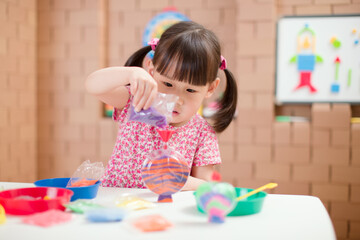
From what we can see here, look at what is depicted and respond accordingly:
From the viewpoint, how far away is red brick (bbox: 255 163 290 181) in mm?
Answer: 2521

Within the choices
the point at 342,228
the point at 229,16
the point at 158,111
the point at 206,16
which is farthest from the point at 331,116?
the point at 158,111

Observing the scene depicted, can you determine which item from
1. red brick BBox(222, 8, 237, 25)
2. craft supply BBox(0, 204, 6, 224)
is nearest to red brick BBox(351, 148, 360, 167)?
red brick BBox(222, 8, 237, 25)

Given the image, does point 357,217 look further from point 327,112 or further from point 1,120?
point 1,120

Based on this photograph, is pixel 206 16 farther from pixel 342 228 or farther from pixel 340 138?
pixel 342 228

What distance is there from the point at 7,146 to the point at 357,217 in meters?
2.41

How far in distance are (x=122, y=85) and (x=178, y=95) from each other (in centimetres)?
→ 18

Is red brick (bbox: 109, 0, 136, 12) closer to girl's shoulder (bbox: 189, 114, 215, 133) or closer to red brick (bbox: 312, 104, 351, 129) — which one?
red brick (bbox: 312, 104, 351, 129)

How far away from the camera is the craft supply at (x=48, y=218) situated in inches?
26.0

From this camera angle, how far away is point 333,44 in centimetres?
251

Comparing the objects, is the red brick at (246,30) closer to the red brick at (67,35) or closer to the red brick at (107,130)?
the red brick at (107,130)

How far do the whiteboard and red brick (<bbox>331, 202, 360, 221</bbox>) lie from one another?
2.20 ft

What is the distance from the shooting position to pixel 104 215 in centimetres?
68

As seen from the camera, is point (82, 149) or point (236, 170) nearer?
point (236, 170)

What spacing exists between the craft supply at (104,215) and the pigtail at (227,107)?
739 mm
